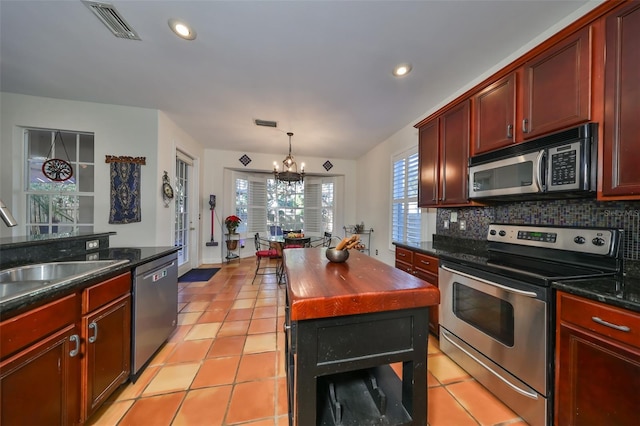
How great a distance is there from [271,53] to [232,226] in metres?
→ 4.04

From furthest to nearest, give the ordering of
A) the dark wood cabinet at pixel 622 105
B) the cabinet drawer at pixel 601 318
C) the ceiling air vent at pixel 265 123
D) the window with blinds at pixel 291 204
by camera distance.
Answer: the window with blinds at pixel 291 204
the ceiling air vent at pixel 265 123
the dark wood cabinet at pixel 622 105
the cabinet drawer at pixel 601 318

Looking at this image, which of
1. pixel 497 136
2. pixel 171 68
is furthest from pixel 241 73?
pixel 497 136

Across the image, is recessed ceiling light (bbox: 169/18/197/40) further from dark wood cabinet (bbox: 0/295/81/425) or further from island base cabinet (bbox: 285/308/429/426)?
island base cabinet (bbox: 285/308/429/426)

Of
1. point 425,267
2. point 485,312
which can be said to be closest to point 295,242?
point 425,267

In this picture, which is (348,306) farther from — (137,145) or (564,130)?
(137,145)

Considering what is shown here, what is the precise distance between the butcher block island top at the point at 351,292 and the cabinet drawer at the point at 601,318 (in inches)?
31.2

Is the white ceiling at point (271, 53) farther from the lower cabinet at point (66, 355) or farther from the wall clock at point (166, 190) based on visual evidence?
the lower cabinet at point (66, 355)

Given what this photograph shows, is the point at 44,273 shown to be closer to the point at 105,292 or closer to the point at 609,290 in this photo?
the point at 105,292

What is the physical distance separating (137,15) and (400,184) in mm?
3704

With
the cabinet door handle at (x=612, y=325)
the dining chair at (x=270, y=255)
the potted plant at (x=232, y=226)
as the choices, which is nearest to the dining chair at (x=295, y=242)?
the dining chair at (x=270, y=255)

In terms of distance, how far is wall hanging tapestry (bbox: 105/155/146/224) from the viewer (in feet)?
10.1

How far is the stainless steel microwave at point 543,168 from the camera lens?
1.32m

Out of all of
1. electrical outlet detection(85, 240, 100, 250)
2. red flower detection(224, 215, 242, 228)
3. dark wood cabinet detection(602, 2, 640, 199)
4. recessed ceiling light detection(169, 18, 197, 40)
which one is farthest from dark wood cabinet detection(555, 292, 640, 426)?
red flower detection(224, 215, 242, 228)

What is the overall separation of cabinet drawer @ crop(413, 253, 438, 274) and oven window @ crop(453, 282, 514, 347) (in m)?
0.28
